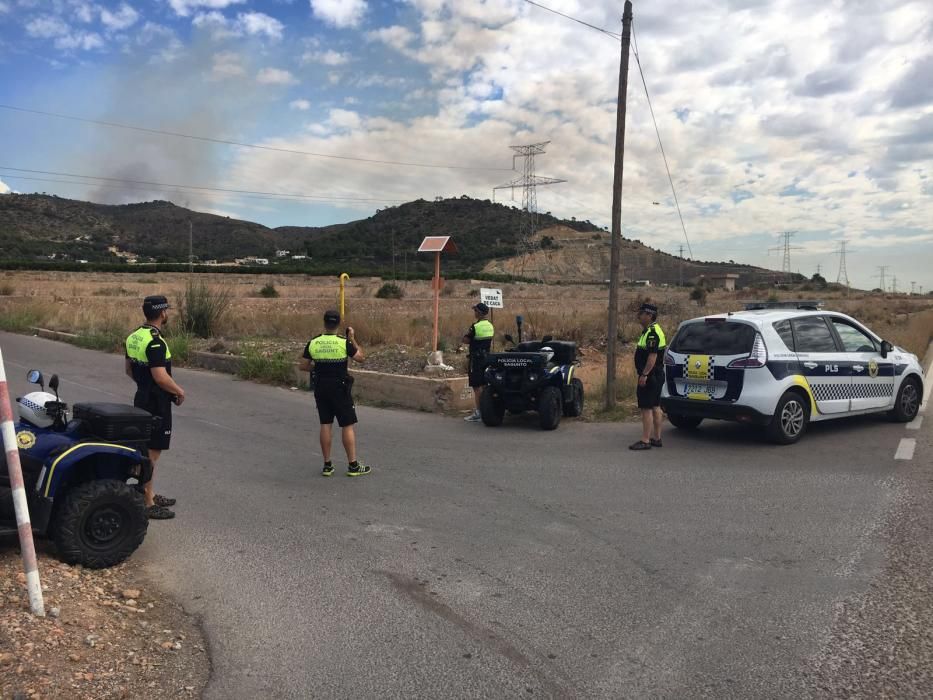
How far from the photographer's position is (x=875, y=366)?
9.89 metres

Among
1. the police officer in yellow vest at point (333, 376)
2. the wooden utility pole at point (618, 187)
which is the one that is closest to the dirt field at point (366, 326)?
the wooden utility pole at point (618, 187)

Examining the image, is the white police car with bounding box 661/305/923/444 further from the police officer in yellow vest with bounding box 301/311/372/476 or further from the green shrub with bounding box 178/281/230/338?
the green shrub with bounding box 178/281/230/338

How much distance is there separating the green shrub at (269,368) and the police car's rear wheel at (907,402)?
417 inches

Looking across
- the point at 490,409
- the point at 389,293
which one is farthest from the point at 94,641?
the point at 389,293

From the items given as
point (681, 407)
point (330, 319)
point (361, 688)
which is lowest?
point (361, 688)

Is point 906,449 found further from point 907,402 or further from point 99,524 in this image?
point 99,524

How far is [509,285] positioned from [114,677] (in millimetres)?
67870

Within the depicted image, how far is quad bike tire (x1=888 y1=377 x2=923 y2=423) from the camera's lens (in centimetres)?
1023

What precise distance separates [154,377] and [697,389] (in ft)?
21.2

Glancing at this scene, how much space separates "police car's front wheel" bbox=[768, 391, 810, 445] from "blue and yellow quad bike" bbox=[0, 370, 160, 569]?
7029 millimetres

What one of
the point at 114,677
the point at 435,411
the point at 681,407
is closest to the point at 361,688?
the point at 114,677

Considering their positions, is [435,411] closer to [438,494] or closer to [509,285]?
[438,494]

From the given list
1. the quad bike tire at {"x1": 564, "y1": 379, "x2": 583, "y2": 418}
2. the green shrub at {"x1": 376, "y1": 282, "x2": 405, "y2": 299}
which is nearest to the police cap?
the quad bike tire at {"x1": 564, "y1": 379, "x2": 583, "y2": 418}

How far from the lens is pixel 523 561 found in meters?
5.17
